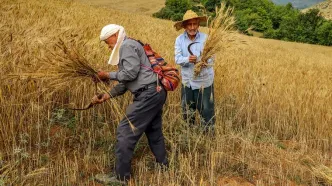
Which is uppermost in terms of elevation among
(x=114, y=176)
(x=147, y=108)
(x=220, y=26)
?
(x=220, y=26)

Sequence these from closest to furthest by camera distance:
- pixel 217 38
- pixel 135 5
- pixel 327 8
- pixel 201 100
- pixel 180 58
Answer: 1. pixel 217 38
2. pixel 180 58
3. pixel 201 100
4. pixel 135 5
5. pixel 327 8

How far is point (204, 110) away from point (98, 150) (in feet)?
4.36

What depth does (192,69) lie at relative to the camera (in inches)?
152

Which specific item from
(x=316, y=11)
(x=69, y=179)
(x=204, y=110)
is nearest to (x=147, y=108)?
(x=69, y=179)

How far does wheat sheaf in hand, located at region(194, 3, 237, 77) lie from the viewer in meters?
3.61

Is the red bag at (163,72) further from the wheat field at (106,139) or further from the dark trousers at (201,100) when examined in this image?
the dark trousers at (201,100)

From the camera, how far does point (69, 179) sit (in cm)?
295

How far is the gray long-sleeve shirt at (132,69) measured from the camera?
278cm

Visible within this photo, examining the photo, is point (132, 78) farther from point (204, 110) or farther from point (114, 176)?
point (204, 110)

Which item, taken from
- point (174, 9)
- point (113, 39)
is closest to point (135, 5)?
point (174, 9)

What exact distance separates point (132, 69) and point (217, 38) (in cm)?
123

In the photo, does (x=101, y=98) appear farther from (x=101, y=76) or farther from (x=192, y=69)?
(x=192, y=69)

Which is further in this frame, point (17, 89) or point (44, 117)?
point (44, 117)

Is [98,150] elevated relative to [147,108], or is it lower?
lower
